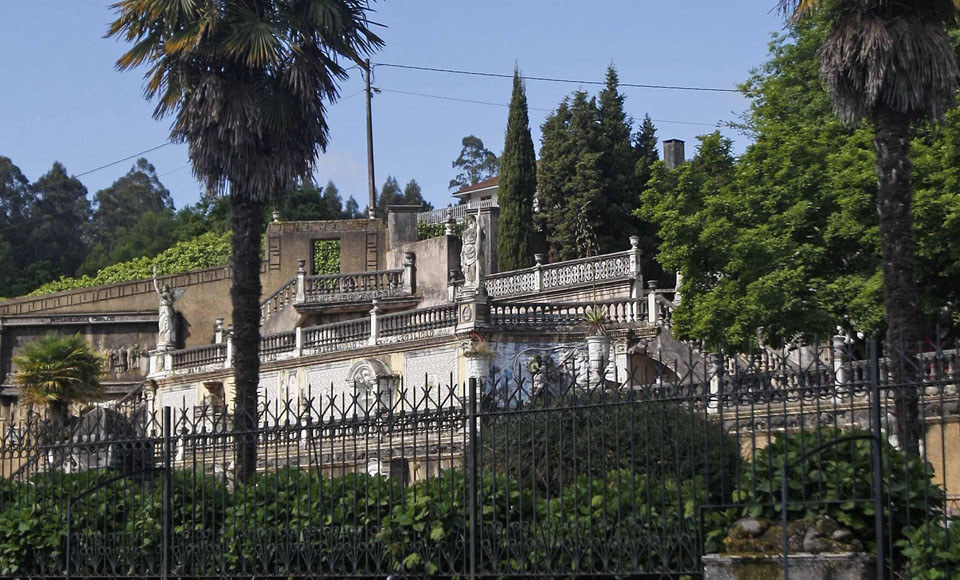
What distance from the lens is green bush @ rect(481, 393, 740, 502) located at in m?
10.8

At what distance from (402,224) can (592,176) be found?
21.5ft

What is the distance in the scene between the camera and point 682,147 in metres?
52.6

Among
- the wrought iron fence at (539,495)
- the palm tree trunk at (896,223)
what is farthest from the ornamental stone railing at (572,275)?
the wrought iron fence at (539,495)

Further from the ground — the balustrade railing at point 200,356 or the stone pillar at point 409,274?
the stone pillar at point 409,274

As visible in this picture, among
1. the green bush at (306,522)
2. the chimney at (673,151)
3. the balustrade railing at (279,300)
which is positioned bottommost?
the green bush at (306,522)

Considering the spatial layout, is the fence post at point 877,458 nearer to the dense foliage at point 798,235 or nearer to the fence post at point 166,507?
the fence post at point 166,507

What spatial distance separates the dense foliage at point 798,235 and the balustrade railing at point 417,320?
15.5 ft

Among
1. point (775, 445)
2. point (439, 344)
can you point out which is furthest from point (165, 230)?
point (775, 445)

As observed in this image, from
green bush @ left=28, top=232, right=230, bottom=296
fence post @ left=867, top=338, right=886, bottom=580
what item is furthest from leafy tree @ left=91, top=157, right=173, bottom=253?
fence post @ left=867, top=338, right=886, bottom=580

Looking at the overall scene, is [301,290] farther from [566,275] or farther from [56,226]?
[56,226]

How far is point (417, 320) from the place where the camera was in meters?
Answer: 29.9

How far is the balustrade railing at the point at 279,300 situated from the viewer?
40312mm

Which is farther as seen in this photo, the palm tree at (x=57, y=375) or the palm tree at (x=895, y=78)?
the palm tree at (x=57, y=375)

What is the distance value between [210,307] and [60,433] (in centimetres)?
2821
